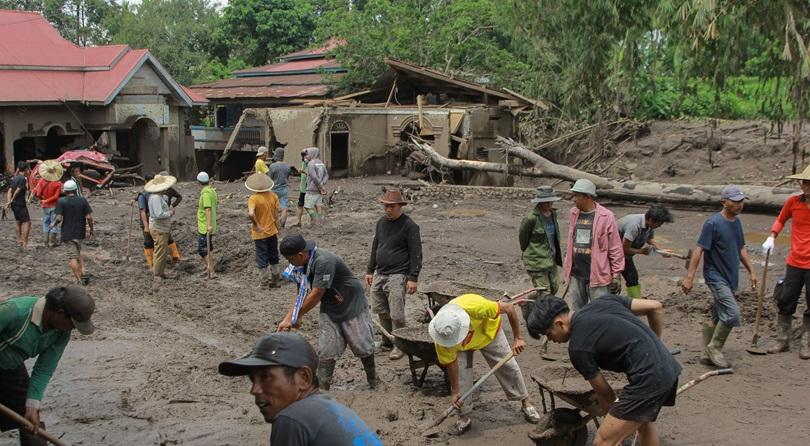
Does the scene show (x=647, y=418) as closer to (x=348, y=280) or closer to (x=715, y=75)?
(x=348, y=280)

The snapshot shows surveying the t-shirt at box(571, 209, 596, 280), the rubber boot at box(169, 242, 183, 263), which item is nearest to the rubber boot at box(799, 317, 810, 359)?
the t-shirt at box(571, 209, 596, 280)

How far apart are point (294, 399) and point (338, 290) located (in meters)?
4.24

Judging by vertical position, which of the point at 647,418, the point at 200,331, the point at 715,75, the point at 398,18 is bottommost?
the point at 200,331

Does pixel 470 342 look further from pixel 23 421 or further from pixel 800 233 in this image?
pixel 800 233

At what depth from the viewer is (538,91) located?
26.5 m

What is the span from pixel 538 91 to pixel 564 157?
238cm

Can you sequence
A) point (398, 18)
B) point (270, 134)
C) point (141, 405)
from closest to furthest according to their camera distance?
point (141, 405) < point (270, 134) < point (398, 18)

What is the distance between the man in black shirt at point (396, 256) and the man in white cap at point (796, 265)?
376 cm

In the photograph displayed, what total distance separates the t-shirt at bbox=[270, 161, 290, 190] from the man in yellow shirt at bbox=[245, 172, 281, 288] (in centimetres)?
415

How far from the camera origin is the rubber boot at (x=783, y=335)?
339 inches

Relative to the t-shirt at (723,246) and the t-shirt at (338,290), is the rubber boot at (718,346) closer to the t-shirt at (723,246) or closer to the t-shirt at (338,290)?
the t-shirt at (723,246)

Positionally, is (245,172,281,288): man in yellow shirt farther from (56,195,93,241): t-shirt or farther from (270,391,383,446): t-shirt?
(270,391,383,446): t-shirt

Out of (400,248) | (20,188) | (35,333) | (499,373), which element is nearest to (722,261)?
(499,373)

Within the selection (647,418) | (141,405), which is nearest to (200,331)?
(141,405)
